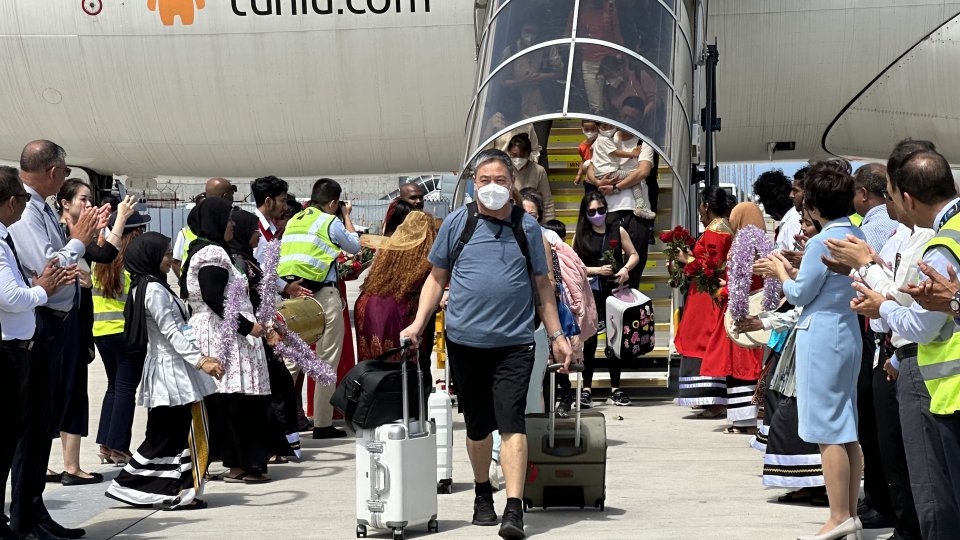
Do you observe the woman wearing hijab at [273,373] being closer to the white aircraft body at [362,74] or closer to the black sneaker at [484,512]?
the black sneaker at [484,512]

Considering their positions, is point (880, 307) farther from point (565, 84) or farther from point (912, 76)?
point (912, 76)

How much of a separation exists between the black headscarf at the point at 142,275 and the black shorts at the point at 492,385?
161 cm

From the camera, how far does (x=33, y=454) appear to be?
5652 mm

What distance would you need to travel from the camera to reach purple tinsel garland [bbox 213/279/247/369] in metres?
6.77

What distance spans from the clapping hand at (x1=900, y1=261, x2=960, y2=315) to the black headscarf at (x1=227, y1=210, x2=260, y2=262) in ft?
14.0

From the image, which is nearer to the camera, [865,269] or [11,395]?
[865,269]

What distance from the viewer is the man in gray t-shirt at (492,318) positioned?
5738mm

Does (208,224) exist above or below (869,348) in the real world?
above

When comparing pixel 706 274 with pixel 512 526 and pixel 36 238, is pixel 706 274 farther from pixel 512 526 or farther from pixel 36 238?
pixel 36 238

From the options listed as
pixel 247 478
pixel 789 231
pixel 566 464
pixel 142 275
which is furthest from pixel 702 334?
pixel 142 275

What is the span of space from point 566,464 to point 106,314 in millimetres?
3036

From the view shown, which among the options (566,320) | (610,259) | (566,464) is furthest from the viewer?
(610,259)

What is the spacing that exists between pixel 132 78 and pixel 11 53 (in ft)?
5.12

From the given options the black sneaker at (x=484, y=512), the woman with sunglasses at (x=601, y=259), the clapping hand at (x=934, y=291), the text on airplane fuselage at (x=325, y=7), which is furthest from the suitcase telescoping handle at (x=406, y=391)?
the text on airplane fuselage at (x=325, y=7)
